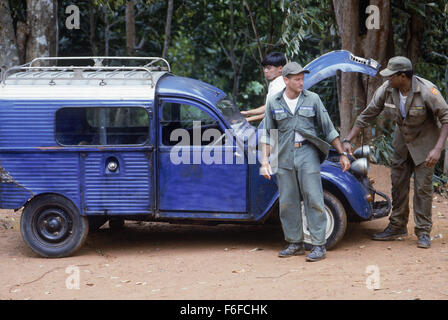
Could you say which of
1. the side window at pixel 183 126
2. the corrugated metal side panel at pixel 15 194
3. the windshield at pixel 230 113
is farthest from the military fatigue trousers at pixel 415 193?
the corrugated metal side panel at pixel 15 194

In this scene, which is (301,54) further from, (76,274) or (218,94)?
(76,274)

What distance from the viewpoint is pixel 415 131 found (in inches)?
258

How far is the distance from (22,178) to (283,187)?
2782 mm

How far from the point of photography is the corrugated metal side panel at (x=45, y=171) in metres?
6.72

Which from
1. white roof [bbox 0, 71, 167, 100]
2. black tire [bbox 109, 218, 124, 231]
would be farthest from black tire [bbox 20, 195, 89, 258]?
black tire [bbox 109, 218, 124, 231]

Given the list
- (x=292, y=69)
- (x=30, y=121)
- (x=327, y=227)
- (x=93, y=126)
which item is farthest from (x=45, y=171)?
(x=327, y=227)

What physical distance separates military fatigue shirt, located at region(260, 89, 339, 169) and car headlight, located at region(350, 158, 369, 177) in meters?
0.59

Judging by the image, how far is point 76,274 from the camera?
6172mm

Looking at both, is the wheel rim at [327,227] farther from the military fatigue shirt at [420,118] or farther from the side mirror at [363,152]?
the military fatigue shirt at [420,118]

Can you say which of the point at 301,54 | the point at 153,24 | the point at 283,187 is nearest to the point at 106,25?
the point at 153,24

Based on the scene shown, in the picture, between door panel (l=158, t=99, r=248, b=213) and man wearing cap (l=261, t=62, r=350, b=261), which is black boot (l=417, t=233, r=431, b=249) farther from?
door panel (l=158, t=99, r=248, b=213)

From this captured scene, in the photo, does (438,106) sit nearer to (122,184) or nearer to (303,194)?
(303,194)
